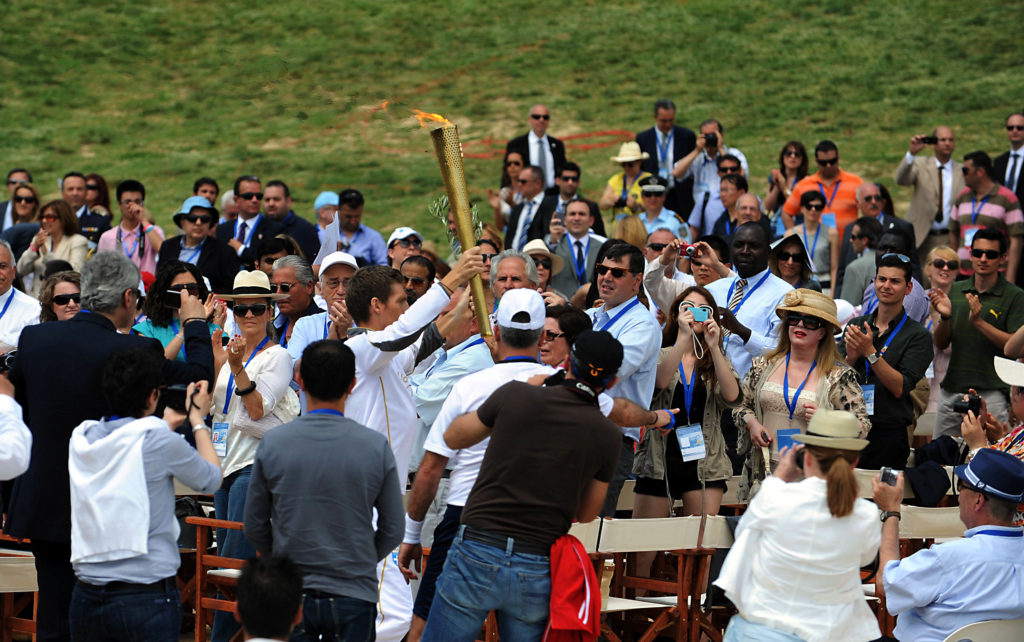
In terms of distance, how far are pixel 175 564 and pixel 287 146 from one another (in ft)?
67.3

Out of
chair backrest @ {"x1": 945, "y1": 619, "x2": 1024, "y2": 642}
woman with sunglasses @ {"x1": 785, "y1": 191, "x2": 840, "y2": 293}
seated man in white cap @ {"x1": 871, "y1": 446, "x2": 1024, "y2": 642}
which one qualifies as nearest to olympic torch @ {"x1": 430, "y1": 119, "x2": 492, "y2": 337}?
seated man in white cap @ {"x1": 871, "y1": 446, "x2": 1024, "y2": 642}

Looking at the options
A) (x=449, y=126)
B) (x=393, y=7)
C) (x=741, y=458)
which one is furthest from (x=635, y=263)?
(x=393, y=7)

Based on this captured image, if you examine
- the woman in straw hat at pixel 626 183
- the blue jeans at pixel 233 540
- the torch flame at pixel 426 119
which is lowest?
the blue jeans at pixel 233 540

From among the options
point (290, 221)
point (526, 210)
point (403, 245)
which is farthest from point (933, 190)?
point (290, 221)

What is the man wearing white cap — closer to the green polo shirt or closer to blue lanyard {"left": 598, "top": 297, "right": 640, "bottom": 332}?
blue lanyard {"left": 598, "top": 297, "right": 640, "bottom": 332}

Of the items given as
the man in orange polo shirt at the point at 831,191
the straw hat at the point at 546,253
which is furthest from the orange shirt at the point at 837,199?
the straw hat at the point at 546,253

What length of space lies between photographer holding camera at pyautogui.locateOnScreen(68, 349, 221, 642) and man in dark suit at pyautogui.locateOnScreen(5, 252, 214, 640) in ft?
1.68

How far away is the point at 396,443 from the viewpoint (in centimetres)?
598

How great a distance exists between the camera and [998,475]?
5.04 metres

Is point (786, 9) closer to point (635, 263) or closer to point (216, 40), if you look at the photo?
point (216, 40)

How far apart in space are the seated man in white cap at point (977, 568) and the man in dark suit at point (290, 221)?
7331mm

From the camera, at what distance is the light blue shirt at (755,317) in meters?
7.73

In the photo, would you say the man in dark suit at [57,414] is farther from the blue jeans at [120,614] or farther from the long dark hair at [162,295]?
the long dark hair at [162,295]

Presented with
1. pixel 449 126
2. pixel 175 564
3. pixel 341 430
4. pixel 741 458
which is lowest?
pixel 741 458
